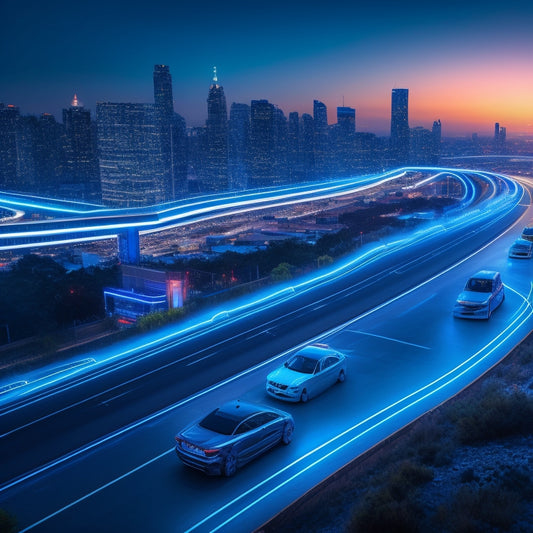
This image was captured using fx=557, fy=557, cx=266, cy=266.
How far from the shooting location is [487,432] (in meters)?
8.47

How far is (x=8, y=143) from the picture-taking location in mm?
141750

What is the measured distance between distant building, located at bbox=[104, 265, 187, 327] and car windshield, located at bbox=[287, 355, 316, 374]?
9.00m

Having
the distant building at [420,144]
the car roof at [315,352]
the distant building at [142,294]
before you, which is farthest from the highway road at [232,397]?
the distant building at [420,144]

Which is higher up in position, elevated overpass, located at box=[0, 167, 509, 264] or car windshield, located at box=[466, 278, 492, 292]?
elevated overpass, located at box=[0, 167, 509, 264]

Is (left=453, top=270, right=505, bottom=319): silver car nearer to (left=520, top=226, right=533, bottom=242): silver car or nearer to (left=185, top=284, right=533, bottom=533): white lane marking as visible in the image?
(left=185, top=284, right=533, bottom=533): white lane marking

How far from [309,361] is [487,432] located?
4.12m

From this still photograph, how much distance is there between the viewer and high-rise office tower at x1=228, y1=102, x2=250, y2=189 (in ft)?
530

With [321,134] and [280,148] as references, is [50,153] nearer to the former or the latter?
[280,148]

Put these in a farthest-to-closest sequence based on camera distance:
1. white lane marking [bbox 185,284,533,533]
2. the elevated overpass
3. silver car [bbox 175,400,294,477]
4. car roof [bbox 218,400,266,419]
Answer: the elevated overpass < car roof [bbox 218,400,266,419] < silver car [bbox 175,400,294,477] < white lane marking [bbox 185,284,533,533]

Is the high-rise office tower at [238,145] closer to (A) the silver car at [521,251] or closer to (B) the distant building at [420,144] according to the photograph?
(B) the distant building at [420,144]

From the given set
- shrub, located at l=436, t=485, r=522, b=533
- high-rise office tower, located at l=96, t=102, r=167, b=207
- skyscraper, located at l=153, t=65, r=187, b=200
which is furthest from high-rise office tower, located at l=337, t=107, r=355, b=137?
shrub, located at l=436, t=485, r=522, b=533

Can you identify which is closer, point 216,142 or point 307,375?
point 307,375

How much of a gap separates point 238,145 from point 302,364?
524 ft

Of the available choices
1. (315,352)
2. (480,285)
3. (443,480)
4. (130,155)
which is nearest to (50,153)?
(130,155)
